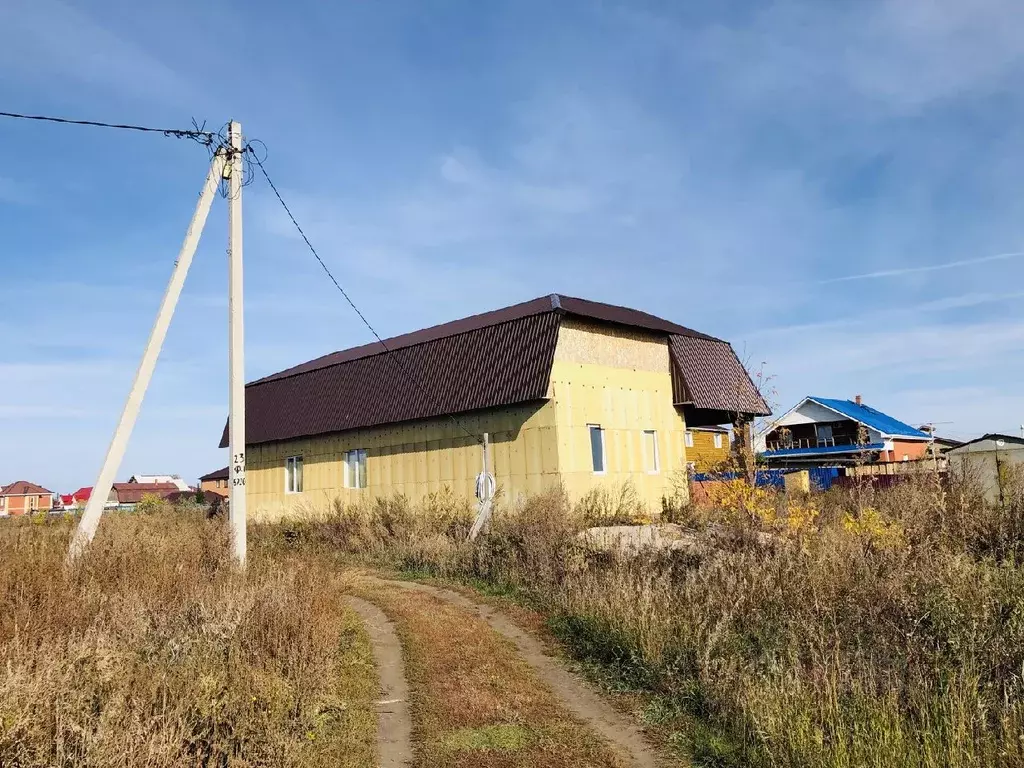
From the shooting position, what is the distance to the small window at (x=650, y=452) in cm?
1998

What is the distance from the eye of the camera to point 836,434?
5225 cm

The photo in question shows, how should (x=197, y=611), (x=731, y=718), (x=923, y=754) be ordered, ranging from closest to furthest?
1. (x=923, y=754)
2. (x=731, y=718)
3. (x=197, y=611)

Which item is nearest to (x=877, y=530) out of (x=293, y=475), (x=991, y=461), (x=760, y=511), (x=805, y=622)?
(x=760, y=511)

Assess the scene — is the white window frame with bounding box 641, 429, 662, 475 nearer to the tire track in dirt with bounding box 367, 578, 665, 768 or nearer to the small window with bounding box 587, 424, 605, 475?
the small window with bounding box 587, 424, 605, 475

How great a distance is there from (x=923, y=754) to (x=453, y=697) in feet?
12.0

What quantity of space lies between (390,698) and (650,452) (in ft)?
47.7

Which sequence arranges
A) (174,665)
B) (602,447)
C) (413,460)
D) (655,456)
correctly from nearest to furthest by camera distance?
1. (174,665)
2. (602,447)
3. (655,456)
4. (413,460)

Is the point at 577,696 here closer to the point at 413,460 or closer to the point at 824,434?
the point at 413,460

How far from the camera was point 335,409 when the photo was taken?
75.2ft

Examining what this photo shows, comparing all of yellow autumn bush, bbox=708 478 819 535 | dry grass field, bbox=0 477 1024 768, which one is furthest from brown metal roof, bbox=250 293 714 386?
dry grass field, bbox=0 477 1024 768

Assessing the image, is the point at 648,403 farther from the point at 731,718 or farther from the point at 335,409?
the point at 731,718

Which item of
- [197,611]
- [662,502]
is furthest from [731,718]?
[662,502]

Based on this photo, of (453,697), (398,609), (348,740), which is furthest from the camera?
(398,609)

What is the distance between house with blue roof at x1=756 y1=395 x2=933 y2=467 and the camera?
48.3 meters
